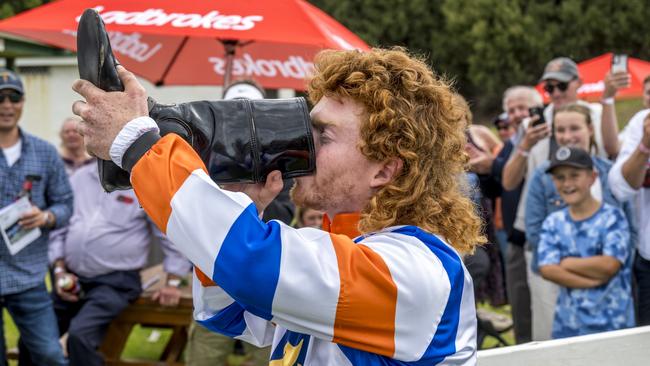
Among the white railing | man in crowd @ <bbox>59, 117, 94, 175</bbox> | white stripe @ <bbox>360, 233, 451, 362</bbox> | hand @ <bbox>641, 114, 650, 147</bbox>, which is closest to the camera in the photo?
white stripe @ <bbox>360, 233, 451, 362</bbox>

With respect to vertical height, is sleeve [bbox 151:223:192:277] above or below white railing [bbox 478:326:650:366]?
below

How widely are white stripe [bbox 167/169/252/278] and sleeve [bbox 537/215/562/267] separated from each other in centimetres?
322

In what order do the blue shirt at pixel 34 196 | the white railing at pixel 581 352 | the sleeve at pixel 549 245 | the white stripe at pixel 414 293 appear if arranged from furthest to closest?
the blue shirt at pixel 34 196
the sleeve at pixel 549 245
the white railing at pixel 581 352
the white stripe at pixel 414 293

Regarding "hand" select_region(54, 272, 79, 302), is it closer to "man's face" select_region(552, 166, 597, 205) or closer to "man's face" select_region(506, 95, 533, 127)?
"man's face" select_region(552, 166, 597, 205)

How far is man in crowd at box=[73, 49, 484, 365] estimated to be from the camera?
135 centimetres

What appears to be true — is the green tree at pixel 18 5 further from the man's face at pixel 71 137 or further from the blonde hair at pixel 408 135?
the blonde hair at pixel 408 135

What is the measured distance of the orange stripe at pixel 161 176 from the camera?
135cm

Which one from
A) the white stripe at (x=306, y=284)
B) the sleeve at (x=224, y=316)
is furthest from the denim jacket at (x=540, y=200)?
the white stripe at (x=306, y=284)

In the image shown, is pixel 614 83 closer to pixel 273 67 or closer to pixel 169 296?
pixel 273 67

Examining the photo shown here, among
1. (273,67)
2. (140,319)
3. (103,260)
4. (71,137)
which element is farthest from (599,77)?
(103,260)

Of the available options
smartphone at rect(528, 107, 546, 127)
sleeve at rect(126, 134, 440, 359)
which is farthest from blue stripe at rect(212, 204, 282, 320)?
smartphone at rect(528, 107, 546, 127)

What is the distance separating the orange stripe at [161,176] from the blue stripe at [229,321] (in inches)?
20.5

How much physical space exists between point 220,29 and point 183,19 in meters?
0.29

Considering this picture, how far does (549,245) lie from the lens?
168 inches
